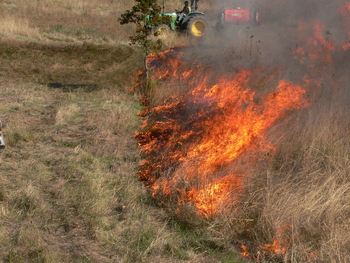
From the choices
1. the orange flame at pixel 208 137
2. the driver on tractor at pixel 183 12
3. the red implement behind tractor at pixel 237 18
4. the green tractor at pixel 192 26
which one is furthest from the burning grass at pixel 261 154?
the driver on tractor at pixel 183 12

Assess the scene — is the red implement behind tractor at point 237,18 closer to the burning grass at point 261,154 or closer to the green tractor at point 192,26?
the green tractor at point 192,26

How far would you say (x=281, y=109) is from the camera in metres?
7.38

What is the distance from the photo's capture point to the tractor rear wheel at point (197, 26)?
1709cm

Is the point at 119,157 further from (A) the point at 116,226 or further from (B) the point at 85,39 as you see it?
(B) the point at 85,39

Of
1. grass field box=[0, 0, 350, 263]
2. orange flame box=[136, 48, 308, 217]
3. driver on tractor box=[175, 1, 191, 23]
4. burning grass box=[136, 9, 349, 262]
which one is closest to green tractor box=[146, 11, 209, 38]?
driver on tractor box=[175, 1, 191, 23]

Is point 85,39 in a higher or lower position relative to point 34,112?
higher

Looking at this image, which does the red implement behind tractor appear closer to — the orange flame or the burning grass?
the burning grass

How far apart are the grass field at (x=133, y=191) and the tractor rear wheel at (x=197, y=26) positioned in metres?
8.07

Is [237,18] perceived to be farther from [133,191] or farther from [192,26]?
[133,191]

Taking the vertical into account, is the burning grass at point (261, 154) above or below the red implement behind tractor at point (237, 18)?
below

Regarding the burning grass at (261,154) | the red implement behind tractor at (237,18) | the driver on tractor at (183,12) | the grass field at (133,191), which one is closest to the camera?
the grass field at (133,191)

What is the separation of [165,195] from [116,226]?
0.94 meters

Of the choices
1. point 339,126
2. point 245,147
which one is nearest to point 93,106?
point 245,147

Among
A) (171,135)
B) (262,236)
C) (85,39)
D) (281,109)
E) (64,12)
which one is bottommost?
(262,236)
